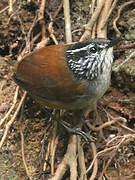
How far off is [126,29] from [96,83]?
100cm

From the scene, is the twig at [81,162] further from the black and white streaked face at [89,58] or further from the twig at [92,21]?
the twig at [92,21]

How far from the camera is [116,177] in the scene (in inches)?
133

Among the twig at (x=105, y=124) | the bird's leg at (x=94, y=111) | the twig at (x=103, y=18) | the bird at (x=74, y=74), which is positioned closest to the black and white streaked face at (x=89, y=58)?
the bird at (x=74, y=74)

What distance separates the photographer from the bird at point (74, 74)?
3.22 m

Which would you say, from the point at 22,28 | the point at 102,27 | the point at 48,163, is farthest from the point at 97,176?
the point at 22,28

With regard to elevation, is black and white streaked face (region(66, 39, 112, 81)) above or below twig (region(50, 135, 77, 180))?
above

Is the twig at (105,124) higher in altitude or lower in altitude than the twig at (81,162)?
higher

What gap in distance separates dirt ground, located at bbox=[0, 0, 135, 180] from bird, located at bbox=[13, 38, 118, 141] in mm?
402

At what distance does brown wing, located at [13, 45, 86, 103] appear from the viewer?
3240 mm

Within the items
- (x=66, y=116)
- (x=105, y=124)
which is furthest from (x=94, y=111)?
(x=66, y=116)

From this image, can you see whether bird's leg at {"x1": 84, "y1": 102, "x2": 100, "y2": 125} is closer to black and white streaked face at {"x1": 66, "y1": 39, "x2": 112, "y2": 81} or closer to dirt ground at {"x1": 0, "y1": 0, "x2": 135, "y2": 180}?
dirt ground at {"x1": 0, "y1": 0, "x2": 135, "y2": 180}

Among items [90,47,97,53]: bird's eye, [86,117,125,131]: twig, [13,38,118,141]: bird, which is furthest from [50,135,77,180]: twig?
[90,47,97,53]: bird's eye

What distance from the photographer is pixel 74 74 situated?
3.28 m

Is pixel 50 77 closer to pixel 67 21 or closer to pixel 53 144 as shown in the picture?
pixel 53 144
